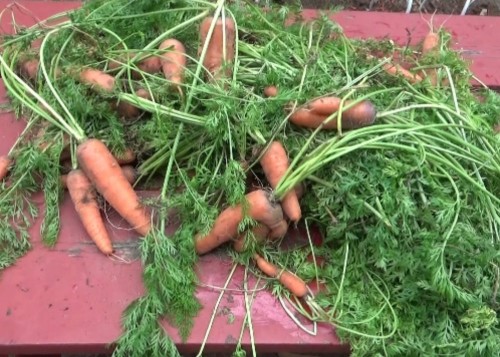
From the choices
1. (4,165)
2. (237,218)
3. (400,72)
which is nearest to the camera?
(237,218)

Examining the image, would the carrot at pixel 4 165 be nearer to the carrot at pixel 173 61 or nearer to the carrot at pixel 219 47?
the carrot at pixel 173 61

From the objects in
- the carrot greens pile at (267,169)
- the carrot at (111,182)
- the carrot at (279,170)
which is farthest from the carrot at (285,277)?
the carrot at (111,182)

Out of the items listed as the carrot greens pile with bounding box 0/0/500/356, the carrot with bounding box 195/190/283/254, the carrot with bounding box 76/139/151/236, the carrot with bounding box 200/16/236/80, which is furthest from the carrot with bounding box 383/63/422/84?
the carrot with bounding box 76/139/151/236

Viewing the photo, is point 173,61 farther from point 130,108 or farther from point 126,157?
point 126,157

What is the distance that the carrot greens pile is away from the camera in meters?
1.59

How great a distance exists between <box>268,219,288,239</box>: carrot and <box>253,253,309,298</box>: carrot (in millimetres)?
66

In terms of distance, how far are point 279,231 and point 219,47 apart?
0.55 metres

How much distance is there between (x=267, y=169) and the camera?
1.69m

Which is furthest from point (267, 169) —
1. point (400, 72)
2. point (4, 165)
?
point (4, 165)

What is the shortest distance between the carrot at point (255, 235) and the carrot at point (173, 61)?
0.43 m

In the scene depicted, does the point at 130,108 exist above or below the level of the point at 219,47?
below

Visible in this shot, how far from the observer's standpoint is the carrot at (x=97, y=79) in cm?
176

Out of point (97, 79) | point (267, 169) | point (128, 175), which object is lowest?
point (128, 175)

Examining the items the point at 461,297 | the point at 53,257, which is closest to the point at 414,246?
the point at 461,297
